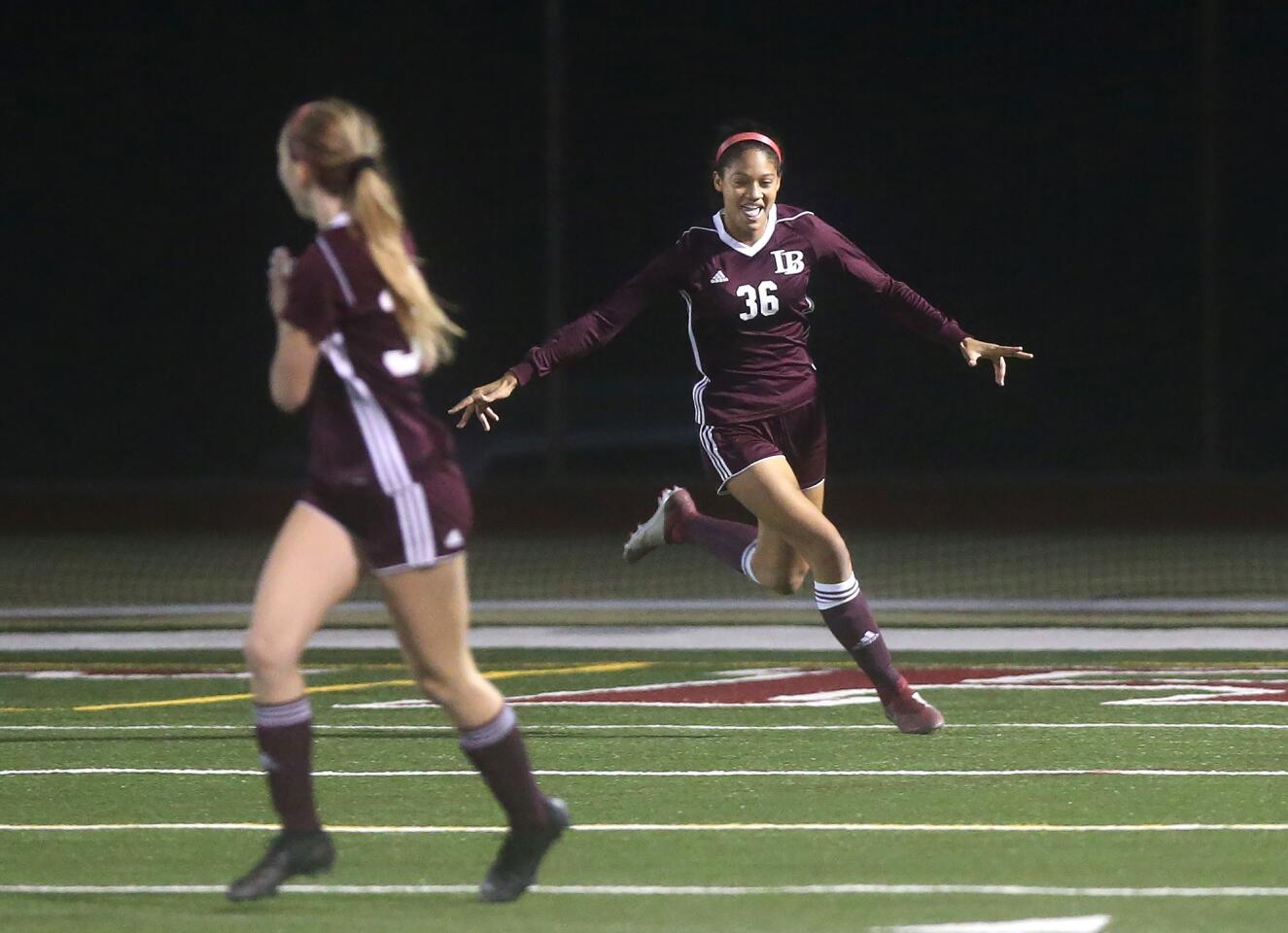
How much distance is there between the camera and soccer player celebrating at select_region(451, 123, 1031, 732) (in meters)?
9.68

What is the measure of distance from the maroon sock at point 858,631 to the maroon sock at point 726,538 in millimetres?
889

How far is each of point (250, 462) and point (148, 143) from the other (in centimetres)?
379

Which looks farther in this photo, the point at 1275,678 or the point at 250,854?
the point at 1275,678

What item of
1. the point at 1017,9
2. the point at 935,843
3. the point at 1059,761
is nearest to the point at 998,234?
the point at 1017,9

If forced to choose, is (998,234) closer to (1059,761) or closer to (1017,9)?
(1017,9)

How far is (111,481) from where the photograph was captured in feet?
95.9

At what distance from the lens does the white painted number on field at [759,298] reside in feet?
32.2

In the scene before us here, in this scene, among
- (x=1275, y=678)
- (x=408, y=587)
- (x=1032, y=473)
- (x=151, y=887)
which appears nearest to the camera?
(x=408, y=587)

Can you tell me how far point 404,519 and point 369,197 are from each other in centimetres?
76

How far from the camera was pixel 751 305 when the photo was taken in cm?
984

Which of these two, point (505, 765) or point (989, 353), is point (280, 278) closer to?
point (505, 765)

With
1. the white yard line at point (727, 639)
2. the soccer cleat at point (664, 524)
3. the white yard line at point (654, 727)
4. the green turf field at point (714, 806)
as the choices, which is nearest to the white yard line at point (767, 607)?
the white yard line at point (727, 639)

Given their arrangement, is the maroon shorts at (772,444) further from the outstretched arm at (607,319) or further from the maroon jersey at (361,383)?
the maroon jersey at (361,383)

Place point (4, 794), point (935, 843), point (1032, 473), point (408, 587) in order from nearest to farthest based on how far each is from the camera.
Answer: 1. point (408, 587)
2. point (935, 843)
3. point (4, 794)
4. point (1032, 473)
